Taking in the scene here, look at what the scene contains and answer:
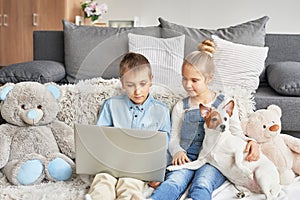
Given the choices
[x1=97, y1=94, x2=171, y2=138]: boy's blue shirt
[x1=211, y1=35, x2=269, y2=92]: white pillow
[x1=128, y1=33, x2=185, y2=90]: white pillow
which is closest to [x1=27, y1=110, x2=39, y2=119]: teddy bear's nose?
[x1=97, y1=94, x2=171, y2=138]: boy's blue shirt

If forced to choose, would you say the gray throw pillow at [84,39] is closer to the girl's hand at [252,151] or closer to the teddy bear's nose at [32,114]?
the teddy bear's nose at [32,114]

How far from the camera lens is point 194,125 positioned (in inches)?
64.7

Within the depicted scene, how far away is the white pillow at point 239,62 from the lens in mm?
2248

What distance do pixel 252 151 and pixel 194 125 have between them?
0.81 feet

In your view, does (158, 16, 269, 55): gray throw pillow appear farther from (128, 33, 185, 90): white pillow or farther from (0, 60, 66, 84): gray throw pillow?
(0, 60, 66, 84): gray throw pillow

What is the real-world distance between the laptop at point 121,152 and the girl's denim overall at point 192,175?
67 mm

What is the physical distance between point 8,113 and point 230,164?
89cm

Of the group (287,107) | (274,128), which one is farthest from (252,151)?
(287,107)

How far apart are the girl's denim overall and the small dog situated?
0.03 m

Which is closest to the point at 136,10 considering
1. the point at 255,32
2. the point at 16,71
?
the point at 255,32

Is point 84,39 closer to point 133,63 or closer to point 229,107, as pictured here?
point 133,63

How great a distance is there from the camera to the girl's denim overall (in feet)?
4.61

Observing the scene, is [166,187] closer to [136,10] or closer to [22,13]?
[136,10]

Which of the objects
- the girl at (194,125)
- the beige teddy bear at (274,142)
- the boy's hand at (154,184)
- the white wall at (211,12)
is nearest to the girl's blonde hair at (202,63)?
the girl at (194,125)
